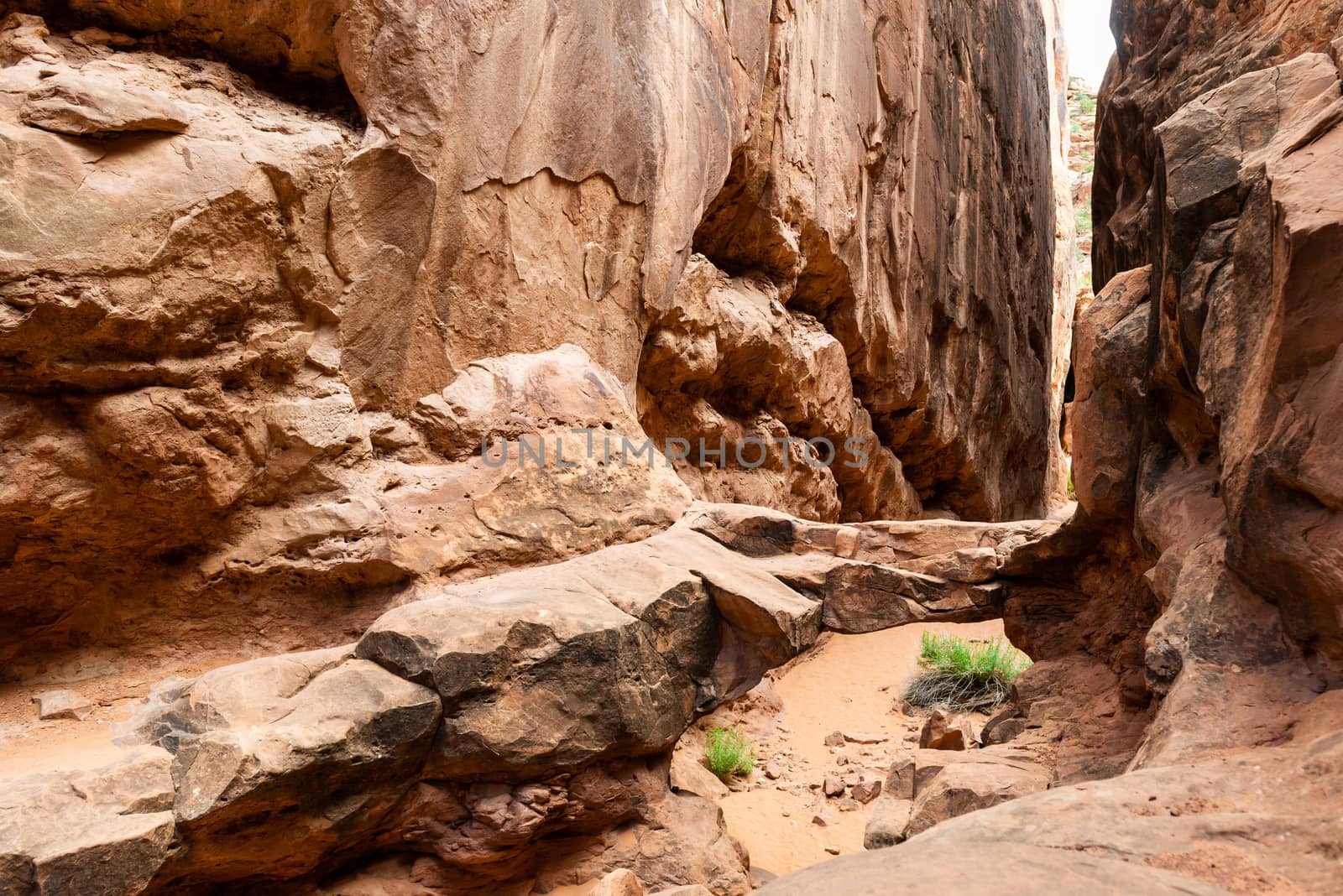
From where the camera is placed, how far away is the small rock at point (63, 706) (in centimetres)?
451

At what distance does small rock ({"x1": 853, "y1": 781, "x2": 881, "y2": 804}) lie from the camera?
276 inches

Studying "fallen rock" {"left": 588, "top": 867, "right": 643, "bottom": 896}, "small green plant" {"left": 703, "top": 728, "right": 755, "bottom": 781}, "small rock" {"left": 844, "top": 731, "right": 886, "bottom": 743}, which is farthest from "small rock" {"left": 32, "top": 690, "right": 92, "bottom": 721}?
"small rock" {"left": 844, "top": 731, "right": 886, "bottom": 743}

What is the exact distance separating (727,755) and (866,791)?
1135 mm

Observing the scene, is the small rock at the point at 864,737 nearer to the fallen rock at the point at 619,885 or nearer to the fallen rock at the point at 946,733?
the fallen rock at the point at 946,733

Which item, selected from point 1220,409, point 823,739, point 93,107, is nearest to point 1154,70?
point 1220,409

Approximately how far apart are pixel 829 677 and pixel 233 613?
668 cm

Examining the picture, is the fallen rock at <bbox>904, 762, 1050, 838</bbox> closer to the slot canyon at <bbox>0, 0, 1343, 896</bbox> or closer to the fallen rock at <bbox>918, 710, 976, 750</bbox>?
the slot canyon at <bbox>0, 0, 1343, 896</bbox>

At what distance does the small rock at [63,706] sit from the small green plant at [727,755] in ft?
14.8

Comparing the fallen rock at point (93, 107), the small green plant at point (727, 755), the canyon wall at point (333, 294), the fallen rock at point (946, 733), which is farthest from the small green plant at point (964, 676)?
the fallen rock at point (93, 107)

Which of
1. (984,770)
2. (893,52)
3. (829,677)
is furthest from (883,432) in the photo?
(984,770)

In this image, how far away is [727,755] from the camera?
753 cm

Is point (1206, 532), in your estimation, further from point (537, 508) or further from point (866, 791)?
point (866, 791)
